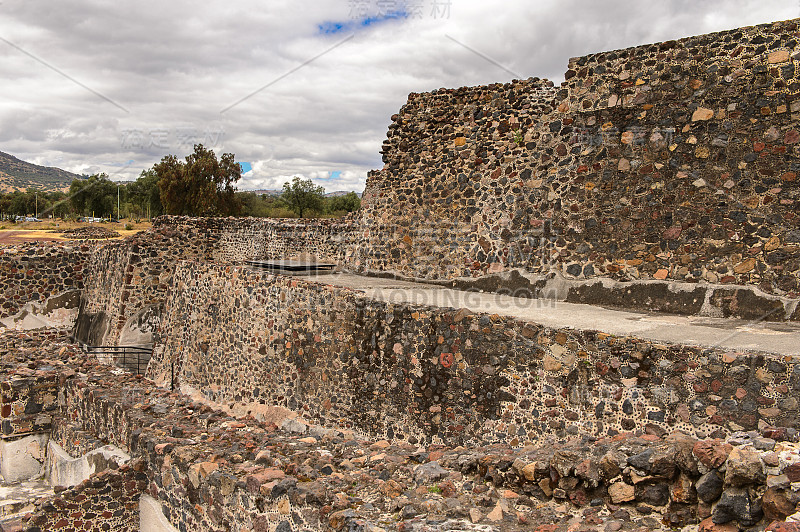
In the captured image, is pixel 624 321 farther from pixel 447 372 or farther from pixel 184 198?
pixel 184 198

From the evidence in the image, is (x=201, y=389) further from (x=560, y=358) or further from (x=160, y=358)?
(x=560, y=358)

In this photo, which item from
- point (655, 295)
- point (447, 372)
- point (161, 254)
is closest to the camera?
point (447, 372)

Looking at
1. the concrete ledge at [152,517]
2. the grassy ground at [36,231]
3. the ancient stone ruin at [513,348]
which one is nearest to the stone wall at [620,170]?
the ancient stone ruin at [513,348]

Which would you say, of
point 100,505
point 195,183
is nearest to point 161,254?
point 100,505

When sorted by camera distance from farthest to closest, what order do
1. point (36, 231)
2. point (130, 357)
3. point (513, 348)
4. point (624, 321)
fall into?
point (36, 231) → point (130, 357) → point (624, 321) → point (513, 348)

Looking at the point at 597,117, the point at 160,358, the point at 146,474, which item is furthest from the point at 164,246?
the point at 597,117

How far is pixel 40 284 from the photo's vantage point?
635 inches

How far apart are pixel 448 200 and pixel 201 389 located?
4966 mm

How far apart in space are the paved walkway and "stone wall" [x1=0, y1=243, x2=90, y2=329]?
40.3 feet

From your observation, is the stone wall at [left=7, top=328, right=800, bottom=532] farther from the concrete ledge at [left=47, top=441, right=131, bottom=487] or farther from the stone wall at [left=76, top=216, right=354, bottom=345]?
the stone wall at [left=76, top=216, right=354, bottom=345]

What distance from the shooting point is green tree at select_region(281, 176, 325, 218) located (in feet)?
139

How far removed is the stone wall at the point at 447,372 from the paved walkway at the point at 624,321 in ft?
0.72

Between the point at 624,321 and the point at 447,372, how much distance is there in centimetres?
174

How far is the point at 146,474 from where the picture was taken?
6.89 m
